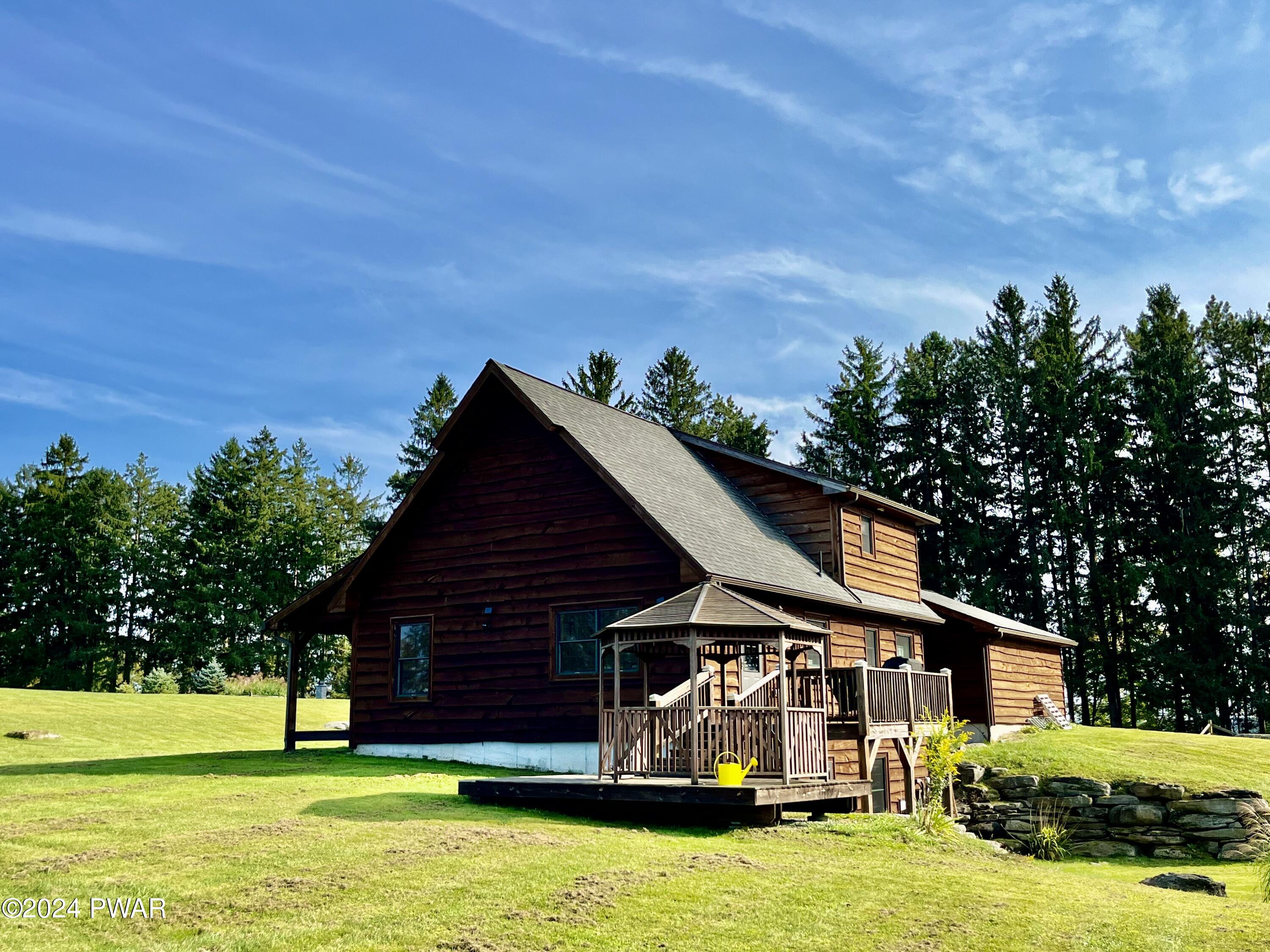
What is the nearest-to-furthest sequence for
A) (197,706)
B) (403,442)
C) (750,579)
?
(750,579) < (197,706) < (403,442)

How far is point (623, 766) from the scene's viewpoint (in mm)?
14570

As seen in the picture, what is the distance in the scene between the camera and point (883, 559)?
2606 cm

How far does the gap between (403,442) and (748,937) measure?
172 ft

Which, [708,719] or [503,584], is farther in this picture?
[503,584]

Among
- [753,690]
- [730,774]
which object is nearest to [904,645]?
[753,690]

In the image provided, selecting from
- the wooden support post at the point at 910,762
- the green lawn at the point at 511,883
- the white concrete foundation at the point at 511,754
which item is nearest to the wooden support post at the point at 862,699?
the wooden support post at the point at 910,762

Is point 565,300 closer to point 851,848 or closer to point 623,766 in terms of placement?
point 623,766

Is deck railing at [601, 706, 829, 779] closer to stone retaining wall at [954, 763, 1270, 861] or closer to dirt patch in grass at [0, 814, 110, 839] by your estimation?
dirt patch in grass at [0, 814, 110, 839]

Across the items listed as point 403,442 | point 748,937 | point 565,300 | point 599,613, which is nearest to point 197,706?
point 565,300

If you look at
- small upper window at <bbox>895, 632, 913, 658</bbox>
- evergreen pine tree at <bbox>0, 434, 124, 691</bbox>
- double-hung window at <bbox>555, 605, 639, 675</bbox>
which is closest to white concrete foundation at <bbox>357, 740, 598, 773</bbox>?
double-hung window at <bbox>555, 605, 639, 675</bbox>

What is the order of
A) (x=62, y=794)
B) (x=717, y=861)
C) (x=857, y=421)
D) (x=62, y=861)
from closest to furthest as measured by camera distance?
(x=62, y=861) < (x=717, y=861) < (x=62, y=794) < (x=857, y=421)

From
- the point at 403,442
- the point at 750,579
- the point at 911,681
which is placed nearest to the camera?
the point at 750,579

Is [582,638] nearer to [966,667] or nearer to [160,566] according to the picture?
[966,667]

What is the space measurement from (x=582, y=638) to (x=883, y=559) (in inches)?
374
